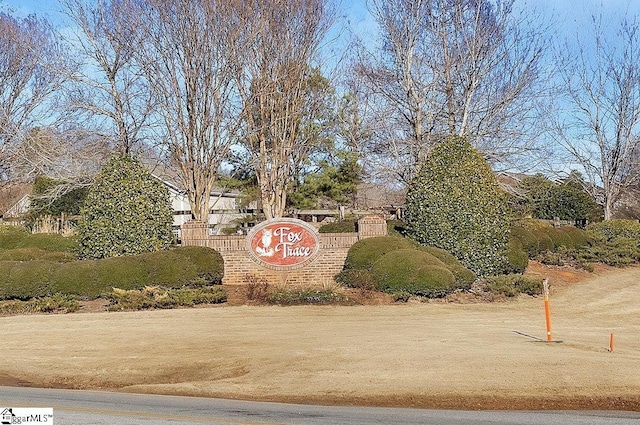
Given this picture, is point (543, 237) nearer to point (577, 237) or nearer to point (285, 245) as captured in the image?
Result: point (577, 237)

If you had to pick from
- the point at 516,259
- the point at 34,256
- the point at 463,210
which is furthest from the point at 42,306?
the point at 516,259

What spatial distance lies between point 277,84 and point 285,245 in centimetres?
1180

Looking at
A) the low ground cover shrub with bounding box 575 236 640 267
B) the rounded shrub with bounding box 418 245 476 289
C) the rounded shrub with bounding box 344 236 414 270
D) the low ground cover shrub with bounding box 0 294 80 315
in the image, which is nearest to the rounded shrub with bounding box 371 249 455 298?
the rounded shrub with bounding box 418 245 476 289

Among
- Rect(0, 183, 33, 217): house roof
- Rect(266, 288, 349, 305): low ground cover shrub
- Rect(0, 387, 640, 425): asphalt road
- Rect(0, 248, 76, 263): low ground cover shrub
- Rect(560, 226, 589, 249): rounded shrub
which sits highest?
Rect(0, 183, 33, 217): house roof

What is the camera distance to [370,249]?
21.0 m

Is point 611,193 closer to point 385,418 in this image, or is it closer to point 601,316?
point 601,316

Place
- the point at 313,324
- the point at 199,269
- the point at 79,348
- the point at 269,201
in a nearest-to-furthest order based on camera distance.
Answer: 1. the point at 79,348
2. the point at 313,324
3. the point at 199,269
4. the point at 269,201

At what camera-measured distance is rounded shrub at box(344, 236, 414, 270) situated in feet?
68.3

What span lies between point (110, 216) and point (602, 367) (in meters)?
14.6

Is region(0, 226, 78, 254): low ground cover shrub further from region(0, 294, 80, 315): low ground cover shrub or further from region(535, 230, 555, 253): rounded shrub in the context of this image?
region(535, 230, 555, 253): rounded shrub

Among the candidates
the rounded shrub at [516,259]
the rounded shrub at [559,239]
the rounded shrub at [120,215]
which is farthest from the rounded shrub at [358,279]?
the rounded shrub at [559,239]

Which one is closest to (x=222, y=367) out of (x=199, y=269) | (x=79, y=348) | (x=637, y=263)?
(x=79, y=348)

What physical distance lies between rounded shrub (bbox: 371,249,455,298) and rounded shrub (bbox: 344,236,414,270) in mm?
596

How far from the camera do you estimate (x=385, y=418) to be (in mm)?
8703
